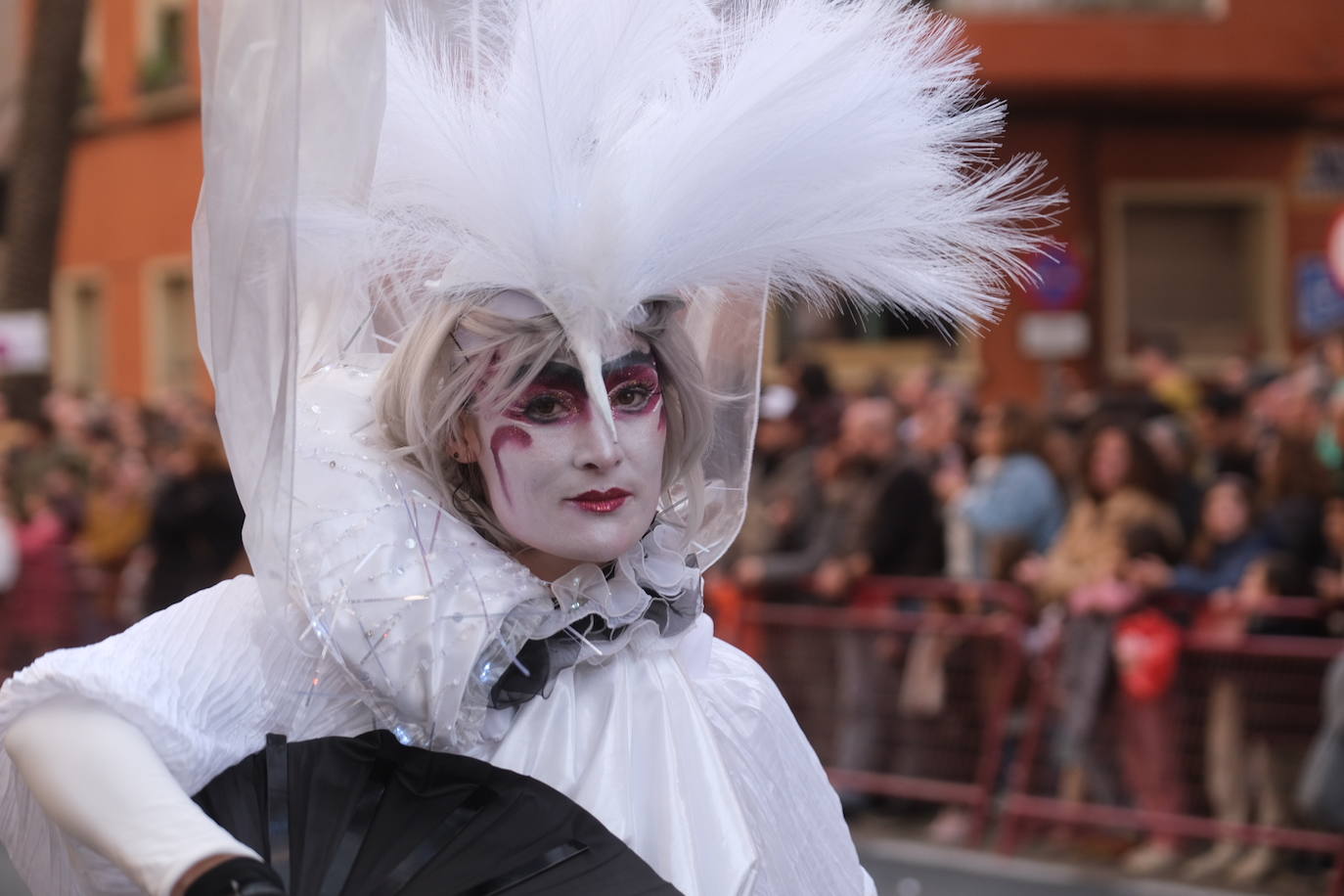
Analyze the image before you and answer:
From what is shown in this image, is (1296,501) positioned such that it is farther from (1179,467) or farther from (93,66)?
(93,66)

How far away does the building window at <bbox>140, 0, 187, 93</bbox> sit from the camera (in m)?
21.0

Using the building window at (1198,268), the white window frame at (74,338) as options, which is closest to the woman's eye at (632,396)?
the building window at (1198,268)

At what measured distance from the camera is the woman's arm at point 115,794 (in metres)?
2.10

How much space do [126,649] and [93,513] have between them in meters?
8.85

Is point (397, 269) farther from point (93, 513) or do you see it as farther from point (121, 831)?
point (93, 513)

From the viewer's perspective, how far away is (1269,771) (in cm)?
661

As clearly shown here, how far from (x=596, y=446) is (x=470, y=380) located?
181 mm

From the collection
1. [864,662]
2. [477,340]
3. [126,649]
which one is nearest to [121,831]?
[126,649]

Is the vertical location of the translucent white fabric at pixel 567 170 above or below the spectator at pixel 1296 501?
above

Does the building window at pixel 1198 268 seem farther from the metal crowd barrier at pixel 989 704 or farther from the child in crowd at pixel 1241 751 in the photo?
the child in crowd at pixel 1241 751

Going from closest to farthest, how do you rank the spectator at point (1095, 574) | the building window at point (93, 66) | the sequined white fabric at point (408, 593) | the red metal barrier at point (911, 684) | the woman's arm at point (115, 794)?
the woman's arm at point (115, 794) < the sequined white fabric at point (408, 593) < the spectator at point (1095, 574) < the red metal barrier at point (911, 684) < the building window at point (93, 66)

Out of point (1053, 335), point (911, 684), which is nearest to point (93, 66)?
point (1053, 335)

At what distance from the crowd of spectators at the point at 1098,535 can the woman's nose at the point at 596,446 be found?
4634 mm

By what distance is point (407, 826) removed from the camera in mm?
2326
